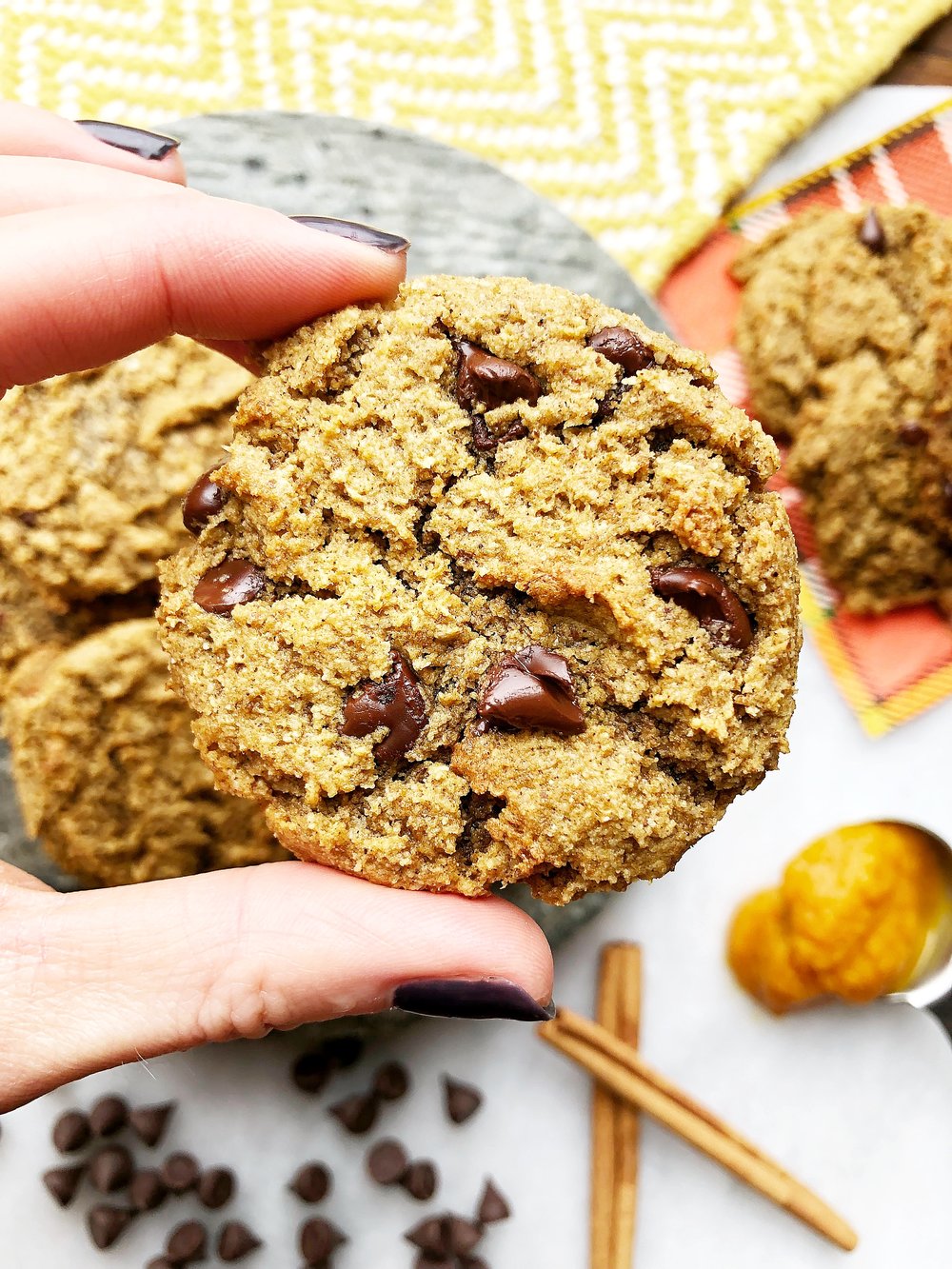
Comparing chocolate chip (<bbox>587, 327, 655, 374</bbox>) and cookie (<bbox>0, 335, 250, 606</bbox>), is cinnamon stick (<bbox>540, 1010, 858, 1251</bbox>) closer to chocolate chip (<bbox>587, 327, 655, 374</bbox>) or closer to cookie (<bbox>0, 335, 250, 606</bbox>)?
cookie (<bbox>0, 335, 250, 606</bbox>)

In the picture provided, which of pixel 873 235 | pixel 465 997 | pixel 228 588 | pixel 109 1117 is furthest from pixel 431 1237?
pixel 873 235

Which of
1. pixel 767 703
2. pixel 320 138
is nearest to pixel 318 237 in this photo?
pixel 320 138

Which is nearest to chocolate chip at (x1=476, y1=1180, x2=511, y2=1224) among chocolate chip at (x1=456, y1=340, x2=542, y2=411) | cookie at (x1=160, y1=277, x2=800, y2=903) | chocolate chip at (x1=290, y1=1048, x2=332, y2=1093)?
chocolate chip at (x1=290, y1=1048, x2=332, y2=1093)

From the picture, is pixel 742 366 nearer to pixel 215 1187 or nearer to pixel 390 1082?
pixel 390 1082

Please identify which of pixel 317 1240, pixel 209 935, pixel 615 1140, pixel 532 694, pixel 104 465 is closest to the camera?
pixel 532 694

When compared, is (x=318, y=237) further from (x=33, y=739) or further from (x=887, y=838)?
(x=887, y=838)

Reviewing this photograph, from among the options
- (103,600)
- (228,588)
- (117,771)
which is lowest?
(117,771)
